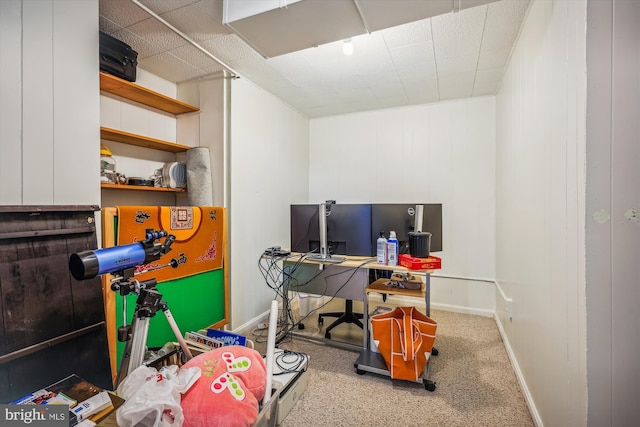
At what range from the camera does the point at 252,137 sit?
10.0ft

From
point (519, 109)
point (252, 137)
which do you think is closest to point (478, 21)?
point (519, 109)

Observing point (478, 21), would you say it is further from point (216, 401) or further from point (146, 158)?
point (146, 158)

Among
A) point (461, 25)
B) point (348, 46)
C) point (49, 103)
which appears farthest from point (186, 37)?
point (461, 25)

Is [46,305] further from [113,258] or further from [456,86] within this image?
[456,86]

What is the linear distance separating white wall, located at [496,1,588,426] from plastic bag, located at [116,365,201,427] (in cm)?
157

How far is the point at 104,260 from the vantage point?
1.12m

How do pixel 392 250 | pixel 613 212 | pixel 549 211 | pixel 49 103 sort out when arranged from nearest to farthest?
pixel 613 212 < pixel 549 211 < pixel 49 103 < pixel 392 250

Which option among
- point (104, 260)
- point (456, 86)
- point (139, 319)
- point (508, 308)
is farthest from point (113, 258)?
point (456, 86)

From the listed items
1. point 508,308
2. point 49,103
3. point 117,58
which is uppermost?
point 117,58

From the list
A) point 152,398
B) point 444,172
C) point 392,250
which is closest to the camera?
point 152,398

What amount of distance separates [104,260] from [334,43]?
2.18 m

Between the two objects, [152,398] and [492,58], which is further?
[492,58]

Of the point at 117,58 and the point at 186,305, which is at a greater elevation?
the point at 117,58

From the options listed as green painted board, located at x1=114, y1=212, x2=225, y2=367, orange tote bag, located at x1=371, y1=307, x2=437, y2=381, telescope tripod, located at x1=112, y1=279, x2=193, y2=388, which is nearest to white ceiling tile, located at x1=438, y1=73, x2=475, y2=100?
orange tote bag, located at x1=371, y1=307, x2=437, y2=381
